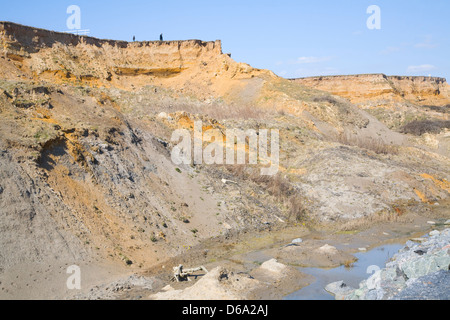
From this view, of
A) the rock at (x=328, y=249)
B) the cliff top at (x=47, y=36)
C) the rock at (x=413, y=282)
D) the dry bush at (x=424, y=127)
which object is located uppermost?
the cliff top at (x=47, y=36)

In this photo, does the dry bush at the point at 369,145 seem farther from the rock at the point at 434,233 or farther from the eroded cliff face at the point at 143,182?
the rock at the point at 434,233

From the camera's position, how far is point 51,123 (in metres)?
14.3

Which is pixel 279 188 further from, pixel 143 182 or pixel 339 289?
pixel 339 289

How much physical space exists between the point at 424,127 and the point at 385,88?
1797 cm

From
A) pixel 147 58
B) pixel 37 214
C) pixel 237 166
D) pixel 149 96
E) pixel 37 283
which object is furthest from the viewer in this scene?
pixel 147 58

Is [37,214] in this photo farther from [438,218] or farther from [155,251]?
[438,218]

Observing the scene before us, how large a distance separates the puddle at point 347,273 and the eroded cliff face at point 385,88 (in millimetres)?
44080

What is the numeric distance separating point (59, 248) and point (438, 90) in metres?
68.2

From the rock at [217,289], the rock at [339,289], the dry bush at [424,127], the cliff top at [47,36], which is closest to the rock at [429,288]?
the rock at [339,289]

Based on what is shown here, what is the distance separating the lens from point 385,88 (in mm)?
55938

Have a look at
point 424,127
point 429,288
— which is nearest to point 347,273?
point 429,288

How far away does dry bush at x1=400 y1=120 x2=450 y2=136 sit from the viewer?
3891cm

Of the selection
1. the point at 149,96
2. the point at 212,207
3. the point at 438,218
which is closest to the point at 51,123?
the point at 212,207

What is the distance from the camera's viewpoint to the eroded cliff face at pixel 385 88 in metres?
56.3
